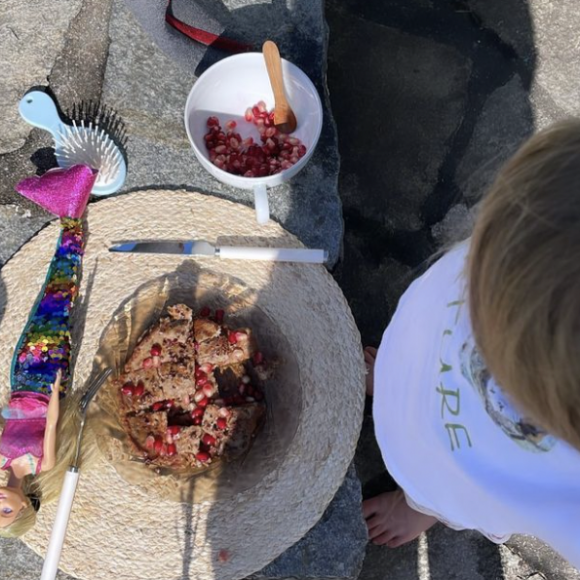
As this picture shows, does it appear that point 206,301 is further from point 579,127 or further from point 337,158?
point 579,127

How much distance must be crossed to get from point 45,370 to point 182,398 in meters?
0.27

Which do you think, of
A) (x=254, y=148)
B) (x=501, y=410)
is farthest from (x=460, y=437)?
(x=254, y=148)

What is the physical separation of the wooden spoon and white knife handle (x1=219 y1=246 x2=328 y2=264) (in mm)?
302

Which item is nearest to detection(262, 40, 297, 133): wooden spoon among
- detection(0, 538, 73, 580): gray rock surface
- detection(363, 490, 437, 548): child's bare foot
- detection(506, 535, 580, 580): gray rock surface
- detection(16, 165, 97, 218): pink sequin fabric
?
detection(16, 165, 97, 218): pink sequin fabric

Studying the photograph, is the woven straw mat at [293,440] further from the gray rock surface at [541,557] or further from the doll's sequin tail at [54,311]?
the gray rock surface at [541,557]

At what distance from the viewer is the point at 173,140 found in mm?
1348

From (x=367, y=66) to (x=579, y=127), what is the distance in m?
1.23

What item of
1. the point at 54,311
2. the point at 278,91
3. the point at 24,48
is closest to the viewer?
the point at 54,311

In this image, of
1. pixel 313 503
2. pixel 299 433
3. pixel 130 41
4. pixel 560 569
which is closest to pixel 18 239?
pixel 130 41

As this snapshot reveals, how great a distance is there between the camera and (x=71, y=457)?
1127 millimetres

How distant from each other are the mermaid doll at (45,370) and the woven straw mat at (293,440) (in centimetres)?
4

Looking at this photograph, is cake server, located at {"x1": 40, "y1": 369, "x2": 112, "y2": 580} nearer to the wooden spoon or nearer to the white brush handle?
the white brush handle

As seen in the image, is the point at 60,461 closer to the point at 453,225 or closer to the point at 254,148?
the point at 254,148

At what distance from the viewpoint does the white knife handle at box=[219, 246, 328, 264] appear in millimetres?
1218
